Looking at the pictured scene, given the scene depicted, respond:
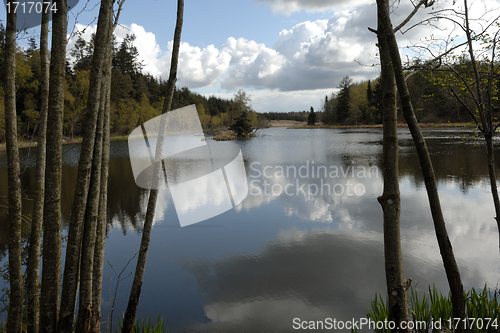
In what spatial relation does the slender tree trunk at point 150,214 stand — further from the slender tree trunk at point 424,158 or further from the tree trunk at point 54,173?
the slender tree trunk at point 424,158

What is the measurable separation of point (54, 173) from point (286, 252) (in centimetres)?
437

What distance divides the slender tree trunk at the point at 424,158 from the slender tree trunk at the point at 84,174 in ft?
6.31

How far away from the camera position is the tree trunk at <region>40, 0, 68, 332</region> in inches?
79.8

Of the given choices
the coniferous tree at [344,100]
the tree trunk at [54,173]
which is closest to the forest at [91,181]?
the tree trunk at [54,173]

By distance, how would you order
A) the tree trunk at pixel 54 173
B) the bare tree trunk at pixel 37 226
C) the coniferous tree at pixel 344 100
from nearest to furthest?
1. the tree trunk at pixel 54 173
2. the bare tree trunk at pixel 37 226
3. the coniferous tree at pixel 344 100

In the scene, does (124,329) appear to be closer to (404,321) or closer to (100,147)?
(100,147)

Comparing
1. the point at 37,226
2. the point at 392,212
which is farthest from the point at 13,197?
the point at 392,212

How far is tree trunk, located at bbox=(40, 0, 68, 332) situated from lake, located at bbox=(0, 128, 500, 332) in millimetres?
1901

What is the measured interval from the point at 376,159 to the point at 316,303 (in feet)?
43.4

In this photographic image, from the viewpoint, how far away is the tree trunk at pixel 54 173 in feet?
6.65

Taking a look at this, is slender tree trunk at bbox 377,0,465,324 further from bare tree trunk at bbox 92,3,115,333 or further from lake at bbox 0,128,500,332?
bare tree trunk at bbox 92,3,115,333

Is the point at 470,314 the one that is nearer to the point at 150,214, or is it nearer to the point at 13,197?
the point at 150,214

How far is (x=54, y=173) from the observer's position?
2092mm

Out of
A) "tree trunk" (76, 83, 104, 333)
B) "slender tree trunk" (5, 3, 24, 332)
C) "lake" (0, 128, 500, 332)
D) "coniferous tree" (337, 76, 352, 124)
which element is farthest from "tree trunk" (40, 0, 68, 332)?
"coniferous tree" (337, 76, 352, 124)
